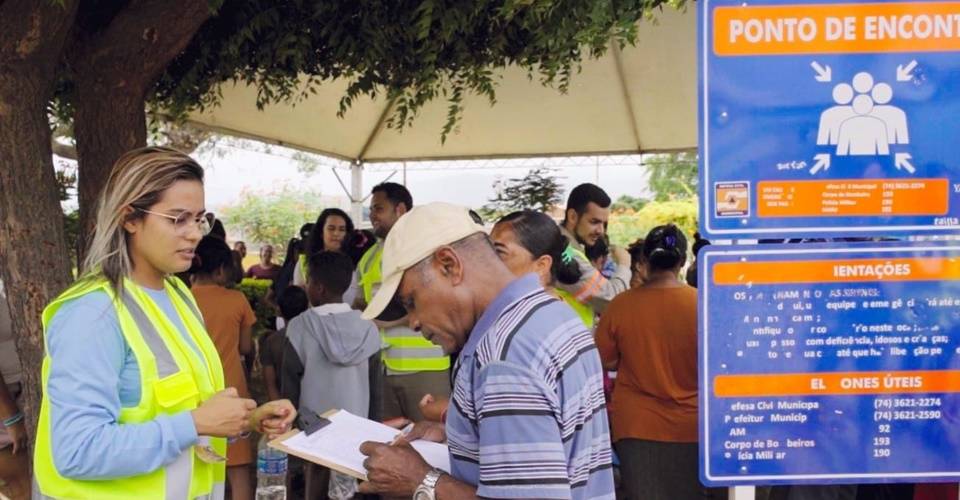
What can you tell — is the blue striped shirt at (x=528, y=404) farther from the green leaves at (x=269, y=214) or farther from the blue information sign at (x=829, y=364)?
the green leaves at (x=269, y=214)

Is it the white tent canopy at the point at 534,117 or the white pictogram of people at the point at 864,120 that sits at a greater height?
the white tent canopy at the point at 534,117

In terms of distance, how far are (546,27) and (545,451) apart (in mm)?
2331

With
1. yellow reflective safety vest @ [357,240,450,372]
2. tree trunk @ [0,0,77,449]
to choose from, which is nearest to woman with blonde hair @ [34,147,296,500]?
tree trunk @ [0,0,77,449]

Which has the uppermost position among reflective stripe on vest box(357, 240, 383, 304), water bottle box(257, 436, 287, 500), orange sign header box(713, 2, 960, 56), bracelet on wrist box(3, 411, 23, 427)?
orange sign header box(713, 2, 960, 56)

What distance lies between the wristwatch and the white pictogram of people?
53.6 inches

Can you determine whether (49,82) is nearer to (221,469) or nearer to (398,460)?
(221,469)

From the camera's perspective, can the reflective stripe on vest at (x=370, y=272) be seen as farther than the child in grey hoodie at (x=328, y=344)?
Yes

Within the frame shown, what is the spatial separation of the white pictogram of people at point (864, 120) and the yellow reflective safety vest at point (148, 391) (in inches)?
69.5

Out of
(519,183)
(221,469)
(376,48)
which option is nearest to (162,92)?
(376,48)

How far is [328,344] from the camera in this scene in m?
3.90

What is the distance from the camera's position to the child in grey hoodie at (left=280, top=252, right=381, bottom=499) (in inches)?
154

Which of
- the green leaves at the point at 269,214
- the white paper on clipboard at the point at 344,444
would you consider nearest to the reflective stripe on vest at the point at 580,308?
the white paper on clipboard at the point at 344,444

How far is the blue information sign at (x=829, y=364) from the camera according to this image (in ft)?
6.79

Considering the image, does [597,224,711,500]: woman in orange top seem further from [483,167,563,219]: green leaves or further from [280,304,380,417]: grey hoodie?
[483,167,563,219]: green leaves
